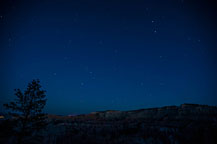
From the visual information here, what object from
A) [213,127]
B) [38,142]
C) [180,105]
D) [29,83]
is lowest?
[38,142]

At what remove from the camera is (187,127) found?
81.0ft

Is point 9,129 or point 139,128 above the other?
point 9,129

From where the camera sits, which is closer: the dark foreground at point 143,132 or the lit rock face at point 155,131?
the dark foreground at point 143,132

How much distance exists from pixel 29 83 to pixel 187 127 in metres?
28.3

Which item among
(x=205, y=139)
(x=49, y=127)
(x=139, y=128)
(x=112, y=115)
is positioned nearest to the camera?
(x=205, y=139)

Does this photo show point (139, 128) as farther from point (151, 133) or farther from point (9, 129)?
point (9, 129)

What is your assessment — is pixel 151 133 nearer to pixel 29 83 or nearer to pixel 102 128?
pixel 102 128

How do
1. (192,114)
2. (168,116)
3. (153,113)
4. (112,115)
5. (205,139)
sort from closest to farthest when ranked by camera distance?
(205,139) < (192,114) < (168,116) < (153,113) < (112,115)

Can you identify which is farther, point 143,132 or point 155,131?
point 143,132

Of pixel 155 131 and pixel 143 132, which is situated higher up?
pixel 155 131

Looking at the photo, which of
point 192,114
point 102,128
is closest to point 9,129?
point 102,128

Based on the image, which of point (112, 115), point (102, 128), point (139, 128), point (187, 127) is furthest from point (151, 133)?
point (112, 115)

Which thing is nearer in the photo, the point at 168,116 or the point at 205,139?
the point at 205,139

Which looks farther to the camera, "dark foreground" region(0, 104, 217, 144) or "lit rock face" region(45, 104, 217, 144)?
"lit rock face" region(45, 104, 217, 144)
